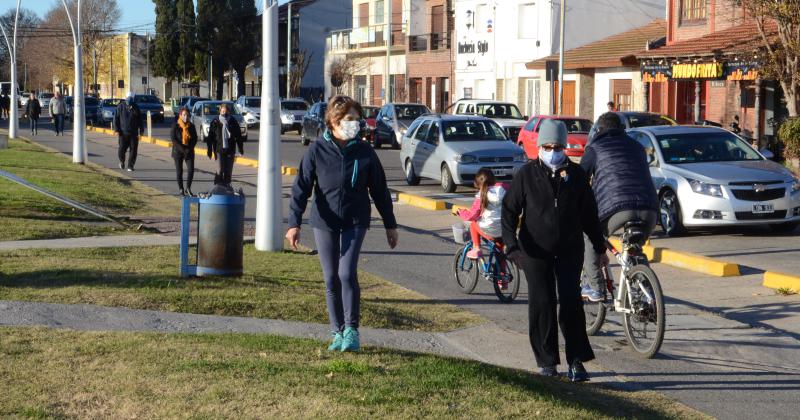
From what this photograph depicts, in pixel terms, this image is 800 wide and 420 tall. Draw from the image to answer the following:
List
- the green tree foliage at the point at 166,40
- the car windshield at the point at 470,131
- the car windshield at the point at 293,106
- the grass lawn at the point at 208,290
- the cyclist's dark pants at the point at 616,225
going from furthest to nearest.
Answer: the green tree foliage at the point at 166,40, the car windshield at the point at 293,106, the car windshield at the point at 470,131, the grass lawn at the point at 208,290, the cyclist's dark pants at the point at 616,225

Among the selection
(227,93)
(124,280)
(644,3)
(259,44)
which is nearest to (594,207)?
(124,280)

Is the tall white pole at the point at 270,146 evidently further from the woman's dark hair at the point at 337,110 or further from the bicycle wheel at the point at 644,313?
the bicycle wheel at the point at 644,313

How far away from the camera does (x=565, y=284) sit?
7.39 meters

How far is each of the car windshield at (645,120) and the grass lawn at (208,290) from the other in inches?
640

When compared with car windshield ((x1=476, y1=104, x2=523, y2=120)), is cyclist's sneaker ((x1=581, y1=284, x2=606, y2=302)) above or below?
below

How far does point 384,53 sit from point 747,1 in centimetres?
3983

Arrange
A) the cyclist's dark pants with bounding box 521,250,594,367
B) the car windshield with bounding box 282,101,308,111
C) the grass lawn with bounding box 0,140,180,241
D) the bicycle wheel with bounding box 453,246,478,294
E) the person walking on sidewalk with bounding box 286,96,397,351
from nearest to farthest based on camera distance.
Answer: the cyclist's dark pants with bounding box 521,250,594,367, the person walking on sidewalk with bounding box 286,96,397,351, the bicycle wheel with bounding box 453,246,478,294, the grass lawn with bounding box 0,140,180,241, the car windshield with bounding box 282,101,308,111

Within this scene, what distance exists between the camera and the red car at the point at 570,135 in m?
27.3

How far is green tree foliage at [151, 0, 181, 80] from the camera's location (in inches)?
3743

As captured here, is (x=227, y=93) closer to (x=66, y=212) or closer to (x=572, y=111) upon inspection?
(x=572, y=111)

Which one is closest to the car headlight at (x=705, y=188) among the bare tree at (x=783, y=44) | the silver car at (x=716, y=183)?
the silver car at (x=716, y=183)

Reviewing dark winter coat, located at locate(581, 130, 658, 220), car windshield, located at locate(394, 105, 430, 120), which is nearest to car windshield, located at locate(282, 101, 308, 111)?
car windshield, located at locate(394, 105, 430, 120)

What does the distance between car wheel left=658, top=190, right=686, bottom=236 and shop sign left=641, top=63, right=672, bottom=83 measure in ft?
65.8

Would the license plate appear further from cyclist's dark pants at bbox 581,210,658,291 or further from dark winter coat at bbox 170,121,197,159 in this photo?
dark winter coat at bbox 170,121,197,159
